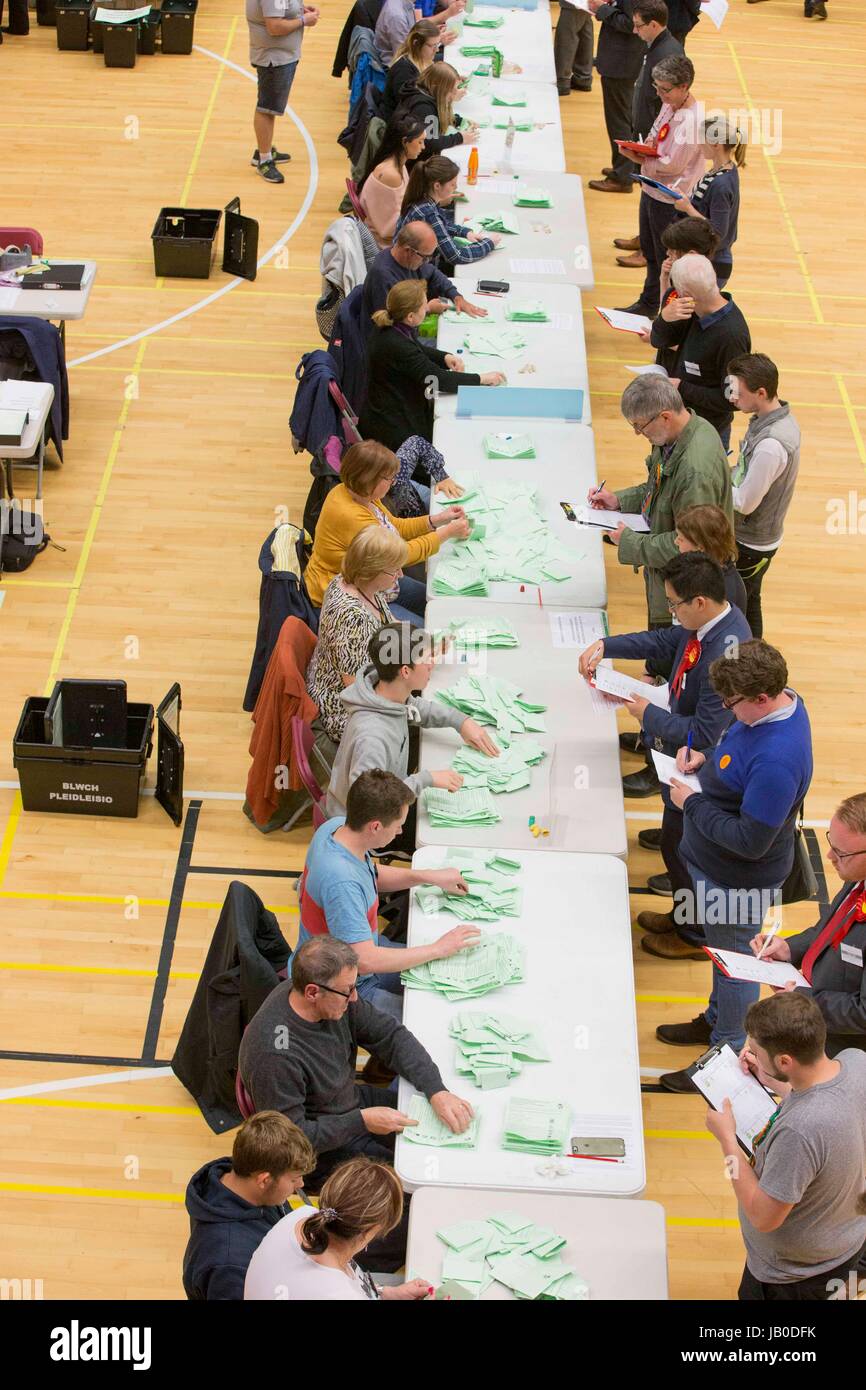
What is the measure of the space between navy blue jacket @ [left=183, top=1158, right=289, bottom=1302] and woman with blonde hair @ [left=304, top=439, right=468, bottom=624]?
2775 mm

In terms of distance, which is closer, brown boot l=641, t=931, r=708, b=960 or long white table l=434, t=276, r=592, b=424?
brown boot l=641, t=931, r=708, b=960

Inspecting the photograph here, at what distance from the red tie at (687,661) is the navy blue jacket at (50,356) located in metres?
4.43

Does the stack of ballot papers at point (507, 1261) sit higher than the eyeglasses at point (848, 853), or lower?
lower

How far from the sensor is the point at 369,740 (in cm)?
584

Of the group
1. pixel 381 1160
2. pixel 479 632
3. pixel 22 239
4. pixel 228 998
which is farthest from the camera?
pixel 22 239

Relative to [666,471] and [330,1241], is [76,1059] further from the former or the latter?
[666,471]

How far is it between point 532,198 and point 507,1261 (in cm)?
757

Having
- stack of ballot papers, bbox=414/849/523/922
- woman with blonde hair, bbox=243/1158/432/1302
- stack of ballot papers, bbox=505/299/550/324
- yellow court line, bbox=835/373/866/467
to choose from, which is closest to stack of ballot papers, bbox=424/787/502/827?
stack of ballot papers, bbox=414/849/523/922

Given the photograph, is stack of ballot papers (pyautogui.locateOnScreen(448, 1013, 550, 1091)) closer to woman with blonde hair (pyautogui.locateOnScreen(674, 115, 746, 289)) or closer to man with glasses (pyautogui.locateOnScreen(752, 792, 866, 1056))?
man with glasses (pyautogui.locateOnScreen(752, 792, 866, 1056))

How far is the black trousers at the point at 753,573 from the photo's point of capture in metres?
7.55

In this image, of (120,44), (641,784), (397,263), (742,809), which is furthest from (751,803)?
(120,44)

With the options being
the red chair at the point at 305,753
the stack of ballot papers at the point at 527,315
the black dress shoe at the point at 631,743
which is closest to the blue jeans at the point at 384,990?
the red chair at the point at 305,753

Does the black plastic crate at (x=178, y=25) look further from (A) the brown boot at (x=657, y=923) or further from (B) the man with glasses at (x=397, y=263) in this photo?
(A) the brown boot at (x=657, y=923)

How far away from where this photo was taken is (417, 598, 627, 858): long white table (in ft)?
19.2
